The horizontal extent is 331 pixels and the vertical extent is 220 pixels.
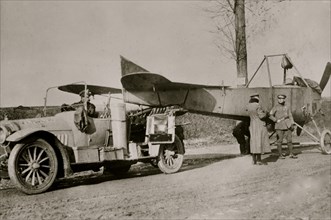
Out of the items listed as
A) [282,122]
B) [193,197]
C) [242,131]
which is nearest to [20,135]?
[193,197]

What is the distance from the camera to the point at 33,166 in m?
7.86

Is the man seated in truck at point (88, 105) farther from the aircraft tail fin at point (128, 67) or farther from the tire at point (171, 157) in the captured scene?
the tire at point (171, 157)

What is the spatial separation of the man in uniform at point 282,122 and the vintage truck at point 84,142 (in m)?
3.10

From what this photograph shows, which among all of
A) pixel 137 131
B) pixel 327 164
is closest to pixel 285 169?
pixel 327 164

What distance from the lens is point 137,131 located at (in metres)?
10.4

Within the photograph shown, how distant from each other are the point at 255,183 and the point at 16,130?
4.62 metres

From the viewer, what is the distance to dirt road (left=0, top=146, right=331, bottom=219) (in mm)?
5996

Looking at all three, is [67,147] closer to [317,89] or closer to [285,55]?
[285,55]

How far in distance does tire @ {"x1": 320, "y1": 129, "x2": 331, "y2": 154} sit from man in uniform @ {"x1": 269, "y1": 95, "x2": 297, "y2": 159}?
45.5 inches

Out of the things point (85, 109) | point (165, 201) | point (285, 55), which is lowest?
point (165, 201)

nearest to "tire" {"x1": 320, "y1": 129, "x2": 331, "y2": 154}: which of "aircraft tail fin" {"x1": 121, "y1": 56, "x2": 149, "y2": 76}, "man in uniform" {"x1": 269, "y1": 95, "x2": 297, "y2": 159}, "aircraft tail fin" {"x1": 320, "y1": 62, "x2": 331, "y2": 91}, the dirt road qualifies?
"man in uniform" {"x1": 269, "y1": 95, "x2": 297, "y2": 159}

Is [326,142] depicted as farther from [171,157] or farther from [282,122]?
[171,157]

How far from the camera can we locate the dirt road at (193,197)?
600 centimetres

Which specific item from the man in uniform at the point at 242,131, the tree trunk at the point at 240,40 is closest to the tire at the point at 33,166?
the man in uniform at the point at 242,131
